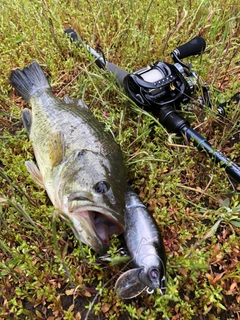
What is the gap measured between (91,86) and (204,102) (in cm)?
117

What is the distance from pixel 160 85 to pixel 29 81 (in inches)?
50.5

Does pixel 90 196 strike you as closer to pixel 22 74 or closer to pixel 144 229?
pixel 144 229

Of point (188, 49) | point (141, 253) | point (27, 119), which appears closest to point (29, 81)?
point (27, 119)

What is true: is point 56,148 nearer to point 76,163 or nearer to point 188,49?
point 76,163

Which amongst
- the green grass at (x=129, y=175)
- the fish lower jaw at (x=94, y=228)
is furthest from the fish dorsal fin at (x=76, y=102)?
the fish lower jaw at (x=94, y=228)

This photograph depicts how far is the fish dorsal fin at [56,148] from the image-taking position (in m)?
2.62

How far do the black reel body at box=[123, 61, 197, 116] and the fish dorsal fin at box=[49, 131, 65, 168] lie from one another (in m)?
0.79

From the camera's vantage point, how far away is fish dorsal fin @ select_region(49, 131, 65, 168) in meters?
2.62

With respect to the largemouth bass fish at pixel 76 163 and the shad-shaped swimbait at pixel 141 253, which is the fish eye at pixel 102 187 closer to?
the largemouth bass fish at pixel 76 163

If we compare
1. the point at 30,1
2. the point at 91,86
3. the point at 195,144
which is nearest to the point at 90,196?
the point at 195,144

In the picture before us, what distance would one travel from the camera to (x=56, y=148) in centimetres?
266

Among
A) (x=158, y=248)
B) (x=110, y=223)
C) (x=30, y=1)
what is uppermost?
(x=30, y=1)

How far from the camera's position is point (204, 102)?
3232 mm

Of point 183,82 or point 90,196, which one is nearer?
point 90,196
